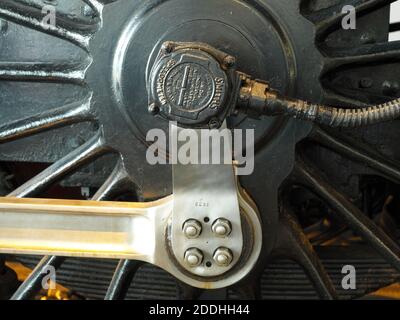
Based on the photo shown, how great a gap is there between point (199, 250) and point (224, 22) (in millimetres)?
406

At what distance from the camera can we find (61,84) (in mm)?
1165

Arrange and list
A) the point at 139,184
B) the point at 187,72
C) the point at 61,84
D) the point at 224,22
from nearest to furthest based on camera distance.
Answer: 1. the point at 187,72
2. the point at 224,22
3. the point at 139,184
4. the point at 61,84

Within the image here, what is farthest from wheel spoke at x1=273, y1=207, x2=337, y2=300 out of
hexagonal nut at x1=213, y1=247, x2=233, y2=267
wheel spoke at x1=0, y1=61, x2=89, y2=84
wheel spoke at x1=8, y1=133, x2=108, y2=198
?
wheel spoke at x1=0, y1=61, x2=89, y2=84

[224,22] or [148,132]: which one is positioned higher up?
[224,22]

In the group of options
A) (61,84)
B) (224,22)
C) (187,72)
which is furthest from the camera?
(61,84)

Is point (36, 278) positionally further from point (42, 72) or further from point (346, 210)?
point (346, 210)

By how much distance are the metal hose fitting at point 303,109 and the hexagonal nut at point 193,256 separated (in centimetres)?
26

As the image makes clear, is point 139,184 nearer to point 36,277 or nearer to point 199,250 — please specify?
point 199,250

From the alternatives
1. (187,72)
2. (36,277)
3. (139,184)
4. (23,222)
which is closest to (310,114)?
(187,72)

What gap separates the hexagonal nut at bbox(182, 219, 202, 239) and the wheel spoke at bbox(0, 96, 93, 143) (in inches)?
11.5

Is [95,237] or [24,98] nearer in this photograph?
[95,237]

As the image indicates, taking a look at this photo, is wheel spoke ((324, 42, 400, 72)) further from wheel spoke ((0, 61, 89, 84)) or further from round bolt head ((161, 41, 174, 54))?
wheel spoke ((0, 61, 89, 84))

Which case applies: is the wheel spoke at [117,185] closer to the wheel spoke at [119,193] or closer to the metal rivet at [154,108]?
the wheel spoke at [119,193]
